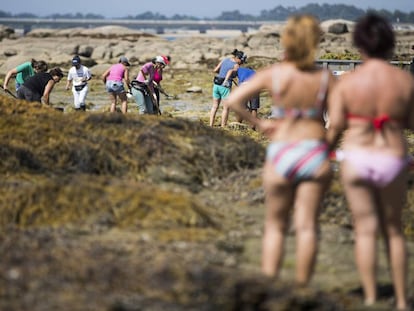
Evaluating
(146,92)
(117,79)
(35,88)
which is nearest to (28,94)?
(35,88)

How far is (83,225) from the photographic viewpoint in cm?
840

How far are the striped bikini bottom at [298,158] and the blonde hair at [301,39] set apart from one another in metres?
0.55

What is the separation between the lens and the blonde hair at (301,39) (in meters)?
6.45

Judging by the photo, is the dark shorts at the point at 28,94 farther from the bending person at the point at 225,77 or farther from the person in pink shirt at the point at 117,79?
the bending person at the point at 225,77

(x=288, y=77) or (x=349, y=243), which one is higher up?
(x=288, y=77)

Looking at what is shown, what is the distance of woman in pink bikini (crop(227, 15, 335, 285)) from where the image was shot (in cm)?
649

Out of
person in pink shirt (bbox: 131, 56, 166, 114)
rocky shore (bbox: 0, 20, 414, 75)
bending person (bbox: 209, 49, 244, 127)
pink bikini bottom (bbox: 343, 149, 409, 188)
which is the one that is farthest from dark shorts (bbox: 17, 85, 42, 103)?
rocky shore (bbox: 0, 20, 414, 75)

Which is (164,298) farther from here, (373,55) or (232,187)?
(232,187)

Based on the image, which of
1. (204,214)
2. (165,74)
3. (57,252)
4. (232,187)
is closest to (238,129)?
(232,187)

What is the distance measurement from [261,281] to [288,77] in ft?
4.58

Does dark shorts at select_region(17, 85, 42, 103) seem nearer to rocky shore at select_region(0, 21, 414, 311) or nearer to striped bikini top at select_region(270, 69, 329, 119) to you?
rocky shore at select_region(0, 21, 414, 311)

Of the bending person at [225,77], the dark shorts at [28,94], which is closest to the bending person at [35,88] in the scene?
the dark shorts at [28,94]

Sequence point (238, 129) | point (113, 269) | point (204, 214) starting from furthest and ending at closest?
1. point (238, 129)
2. point (204, 214)
3. point (113, 269)

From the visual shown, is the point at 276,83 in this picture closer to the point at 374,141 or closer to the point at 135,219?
the point at 374,141
